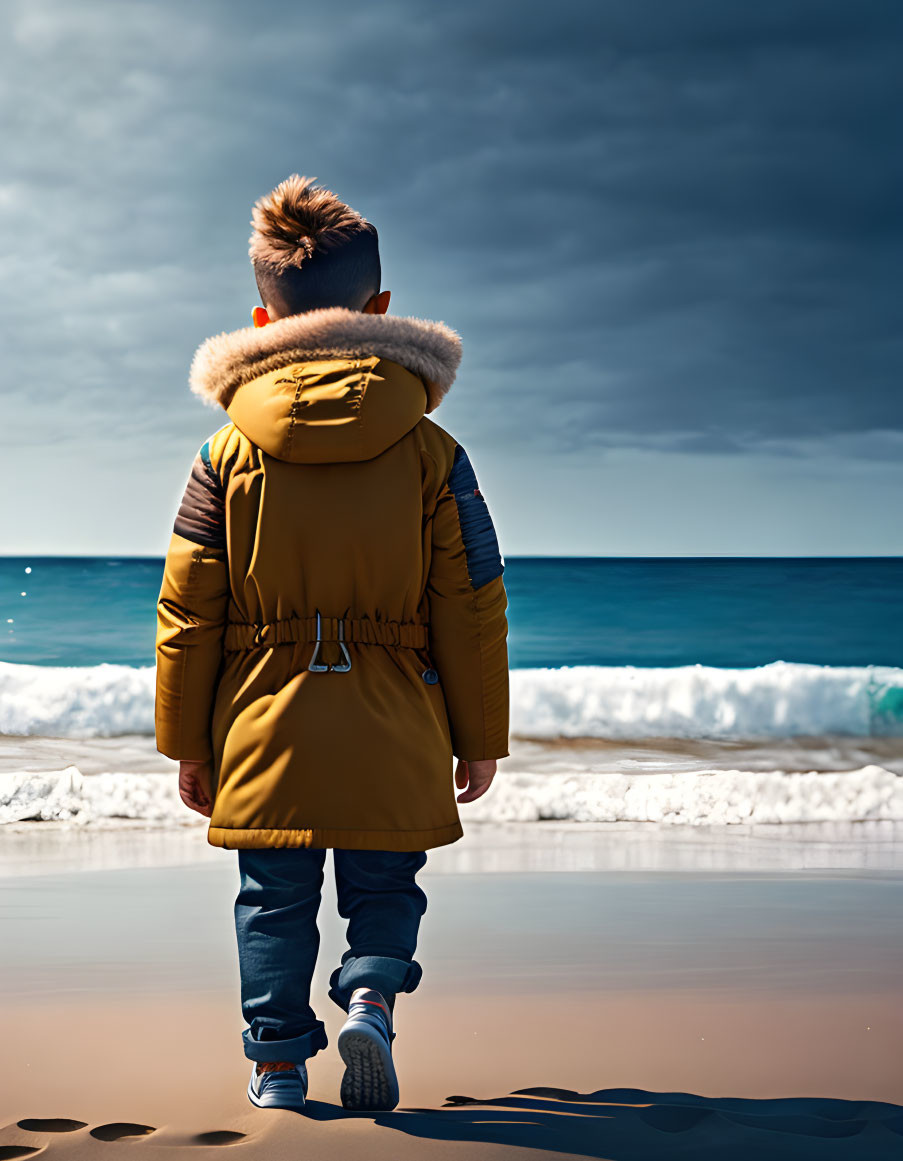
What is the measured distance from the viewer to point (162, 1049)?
2.64 meters

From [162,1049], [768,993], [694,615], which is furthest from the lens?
[694,615]

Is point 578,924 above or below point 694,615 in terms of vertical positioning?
below

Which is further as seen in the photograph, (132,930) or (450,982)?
(132,930)

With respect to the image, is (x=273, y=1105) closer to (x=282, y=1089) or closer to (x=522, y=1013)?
(x=282, y=1089)

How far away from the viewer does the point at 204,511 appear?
217 cm

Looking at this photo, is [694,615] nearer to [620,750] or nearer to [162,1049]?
[620,750]

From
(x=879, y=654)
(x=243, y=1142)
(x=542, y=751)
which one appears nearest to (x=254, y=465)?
(x=243, y=1142)

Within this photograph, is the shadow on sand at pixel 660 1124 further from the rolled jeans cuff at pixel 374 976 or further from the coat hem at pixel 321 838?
the coat hem at pixel 321 838

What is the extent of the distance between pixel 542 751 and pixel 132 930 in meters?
5.13

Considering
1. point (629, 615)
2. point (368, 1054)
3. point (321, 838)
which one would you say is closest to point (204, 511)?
point (321, 838)

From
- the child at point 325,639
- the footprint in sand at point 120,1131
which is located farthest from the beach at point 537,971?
the child at point 325,639

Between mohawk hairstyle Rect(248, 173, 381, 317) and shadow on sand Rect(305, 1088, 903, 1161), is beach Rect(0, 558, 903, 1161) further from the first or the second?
mohawk hairstyle Rect(248, 173, 381, 317)

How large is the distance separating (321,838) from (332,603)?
416 millimetres

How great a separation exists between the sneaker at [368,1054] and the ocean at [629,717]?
12.5 ft
